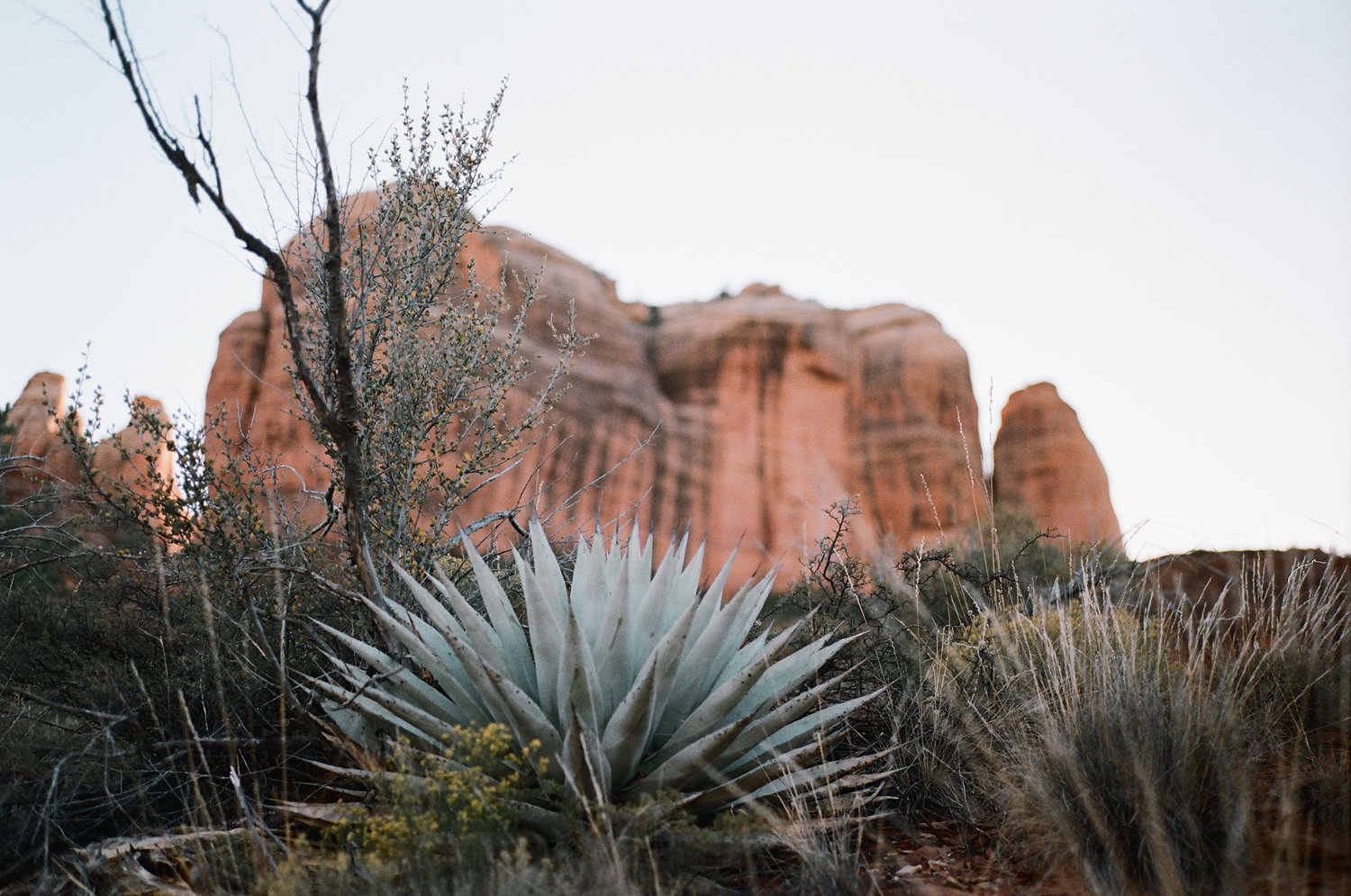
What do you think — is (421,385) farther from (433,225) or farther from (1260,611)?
(1260,611)

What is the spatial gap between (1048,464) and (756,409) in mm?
8227

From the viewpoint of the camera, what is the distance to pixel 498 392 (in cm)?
478

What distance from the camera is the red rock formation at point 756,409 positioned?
65.0ft

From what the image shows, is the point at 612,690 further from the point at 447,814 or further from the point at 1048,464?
the point at 1048,464

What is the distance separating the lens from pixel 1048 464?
22453 mm

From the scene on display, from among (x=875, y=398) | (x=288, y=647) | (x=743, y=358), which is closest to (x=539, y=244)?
(x=743, y=358)

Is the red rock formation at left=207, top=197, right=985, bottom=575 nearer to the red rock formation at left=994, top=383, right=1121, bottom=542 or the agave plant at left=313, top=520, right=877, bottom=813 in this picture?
the red rock formation at left=994, top=383, right=1121, bottom=542

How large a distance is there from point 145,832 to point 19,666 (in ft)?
5.64

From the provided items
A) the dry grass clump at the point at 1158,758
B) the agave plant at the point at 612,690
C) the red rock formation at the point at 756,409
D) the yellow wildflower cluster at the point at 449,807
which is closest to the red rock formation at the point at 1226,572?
the dry grass clump at the point at 1158,758

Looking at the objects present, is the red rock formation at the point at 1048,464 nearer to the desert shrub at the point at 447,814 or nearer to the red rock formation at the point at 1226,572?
the red rock formation at the point at 1226,572

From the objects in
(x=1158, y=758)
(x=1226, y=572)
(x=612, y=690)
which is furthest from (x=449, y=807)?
(x=1226, y=572)

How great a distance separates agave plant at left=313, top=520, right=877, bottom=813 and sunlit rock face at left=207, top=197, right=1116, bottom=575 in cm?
1568

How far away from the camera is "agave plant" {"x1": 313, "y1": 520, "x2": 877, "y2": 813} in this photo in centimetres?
240

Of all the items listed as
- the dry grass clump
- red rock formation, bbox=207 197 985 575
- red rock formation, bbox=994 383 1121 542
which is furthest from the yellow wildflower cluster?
red rock formation, bbox=994 383 1121 542
